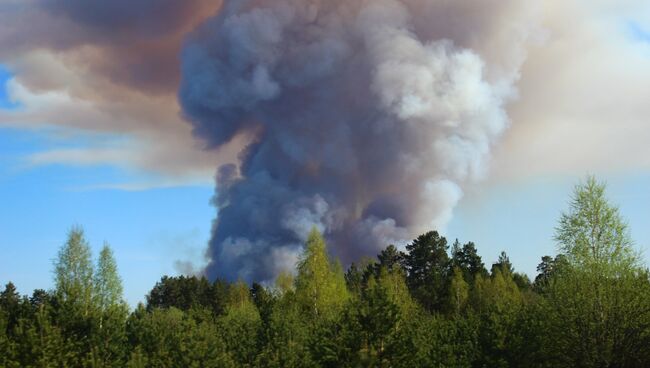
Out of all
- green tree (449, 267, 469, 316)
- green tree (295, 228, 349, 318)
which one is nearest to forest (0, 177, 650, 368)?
green tree (295, 228, 349, 318)

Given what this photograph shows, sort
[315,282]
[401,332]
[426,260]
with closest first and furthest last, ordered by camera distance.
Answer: [401,332] < [315,282] < [426,260]

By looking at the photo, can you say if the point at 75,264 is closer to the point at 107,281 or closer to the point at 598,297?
the point at 107,281

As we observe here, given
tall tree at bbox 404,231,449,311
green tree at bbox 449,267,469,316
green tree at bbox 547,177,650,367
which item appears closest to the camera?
green tree at bbox 547,177,650,367

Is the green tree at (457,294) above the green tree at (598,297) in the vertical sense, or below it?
above

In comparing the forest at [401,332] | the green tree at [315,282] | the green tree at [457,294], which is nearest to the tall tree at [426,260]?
the green tree at [457,294]

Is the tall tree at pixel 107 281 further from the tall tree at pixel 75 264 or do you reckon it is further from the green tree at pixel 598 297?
the green tree at pixel 598 297

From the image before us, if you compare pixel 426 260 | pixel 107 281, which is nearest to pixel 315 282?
pixel 107 281

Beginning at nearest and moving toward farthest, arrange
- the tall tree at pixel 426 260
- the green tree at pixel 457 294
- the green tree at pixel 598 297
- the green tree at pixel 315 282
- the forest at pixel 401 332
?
the forest at pixel 401 332 < the green tree at pixel 598 297 < the green tree at pixel 315 282 < the green tree at pixel 457 294 < the tall tree at pixel 426 260

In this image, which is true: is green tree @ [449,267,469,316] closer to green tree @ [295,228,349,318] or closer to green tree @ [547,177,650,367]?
green tree @ [295,228,349,318]

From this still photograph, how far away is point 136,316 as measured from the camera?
52281 millimetres

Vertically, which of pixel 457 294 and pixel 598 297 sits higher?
pixel 457 294

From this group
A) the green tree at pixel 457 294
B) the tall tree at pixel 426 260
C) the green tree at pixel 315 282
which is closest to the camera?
the green tree at pixel 315 282

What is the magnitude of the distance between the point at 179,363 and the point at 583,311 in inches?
1107

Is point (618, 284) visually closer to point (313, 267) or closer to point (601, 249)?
point (601, 249)
